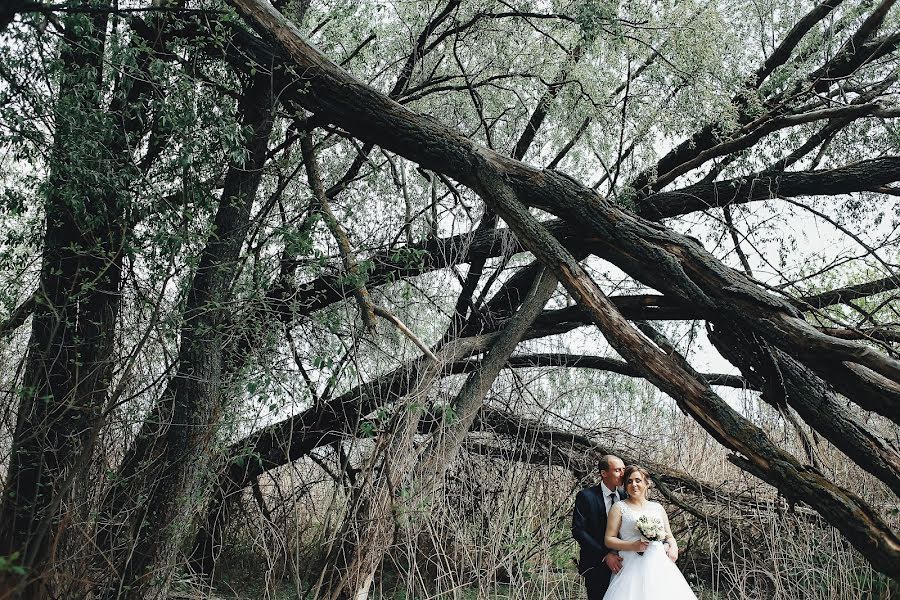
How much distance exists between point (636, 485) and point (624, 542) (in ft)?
1.25

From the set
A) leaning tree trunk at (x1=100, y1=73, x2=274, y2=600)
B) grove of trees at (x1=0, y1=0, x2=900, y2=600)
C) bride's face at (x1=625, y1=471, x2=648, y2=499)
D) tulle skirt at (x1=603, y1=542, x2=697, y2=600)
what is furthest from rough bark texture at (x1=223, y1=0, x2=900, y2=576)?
tulle skirt at (x1=603, y1=542, x2=697, y2=600)

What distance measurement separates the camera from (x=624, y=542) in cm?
546

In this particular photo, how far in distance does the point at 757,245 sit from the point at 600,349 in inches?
67.8

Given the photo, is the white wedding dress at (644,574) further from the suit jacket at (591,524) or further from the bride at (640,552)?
the suit jacket at (591,524)

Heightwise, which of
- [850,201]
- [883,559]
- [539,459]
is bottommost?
[883,559]

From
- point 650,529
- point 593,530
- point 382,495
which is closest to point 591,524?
point 593,530

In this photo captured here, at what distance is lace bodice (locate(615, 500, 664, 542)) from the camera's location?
5.50 m

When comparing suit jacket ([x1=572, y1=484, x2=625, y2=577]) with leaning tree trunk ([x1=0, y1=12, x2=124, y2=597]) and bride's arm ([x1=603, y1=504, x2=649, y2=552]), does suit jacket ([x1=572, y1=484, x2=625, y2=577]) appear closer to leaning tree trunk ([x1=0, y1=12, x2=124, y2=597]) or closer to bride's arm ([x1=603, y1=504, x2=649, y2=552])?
bride's arm ([x1=603, y1=504, x2=649, y2=552])

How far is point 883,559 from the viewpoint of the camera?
421 cm

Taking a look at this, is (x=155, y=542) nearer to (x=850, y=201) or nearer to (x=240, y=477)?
(x=240, y=477)

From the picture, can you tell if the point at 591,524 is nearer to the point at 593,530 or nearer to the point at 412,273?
the point at 593,530

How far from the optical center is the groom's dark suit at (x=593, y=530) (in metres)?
5.68

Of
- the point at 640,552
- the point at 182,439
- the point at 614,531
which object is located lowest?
the point at 640,552

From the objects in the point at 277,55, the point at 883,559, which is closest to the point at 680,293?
the point at 883,559
